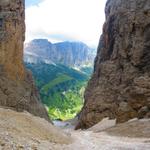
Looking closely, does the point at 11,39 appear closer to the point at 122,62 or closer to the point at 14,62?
the point at 14,62

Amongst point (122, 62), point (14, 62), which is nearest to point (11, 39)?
point (14, 62)

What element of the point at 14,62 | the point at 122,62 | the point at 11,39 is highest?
the point at 11,39

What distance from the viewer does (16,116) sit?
36.6 m

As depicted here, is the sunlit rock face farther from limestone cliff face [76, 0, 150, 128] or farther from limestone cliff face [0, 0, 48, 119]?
limestone cliff face [76, 0, 150, 128]

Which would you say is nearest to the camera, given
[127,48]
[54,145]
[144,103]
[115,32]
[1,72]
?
[54,145]

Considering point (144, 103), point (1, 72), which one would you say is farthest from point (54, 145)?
point (1, 72)

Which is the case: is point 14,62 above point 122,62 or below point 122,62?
above

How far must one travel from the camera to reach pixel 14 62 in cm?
8969

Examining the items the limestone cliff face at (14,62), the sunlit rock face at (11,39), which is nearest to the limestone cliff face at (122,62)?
the limestone cliff face at (14,62)

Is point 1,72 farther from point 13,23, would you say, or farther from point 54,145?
point 54,145

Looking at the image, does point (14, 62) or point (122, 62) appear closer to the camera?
point (14, 62)

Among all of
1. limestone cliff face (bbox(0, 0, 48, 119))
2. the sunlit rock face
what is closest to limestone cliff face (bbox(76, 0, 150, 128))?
limestone cliff face (bbox(0, 0, 48, 119))

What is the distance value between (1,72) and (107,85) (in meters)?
27.7

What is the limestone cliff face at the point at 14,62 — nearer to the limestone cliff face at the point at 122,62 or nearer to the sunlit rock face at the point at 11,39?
the sunlit rock face at the point at 11,39
